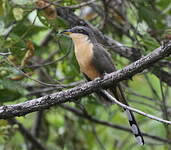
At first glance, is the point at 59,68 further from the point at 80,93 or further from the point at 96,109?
the point at 80,93

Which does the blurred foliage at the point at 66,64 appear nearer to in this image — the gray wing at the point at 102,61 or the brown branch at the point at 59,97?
the gray wing at the point at 102,61

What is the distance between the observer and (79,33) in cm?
466

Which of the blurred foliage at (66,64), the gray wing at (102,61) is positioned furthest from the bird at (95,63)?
the blurred foliage at (66,64)

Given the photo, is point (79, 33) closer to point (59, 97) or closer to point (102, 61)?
point (102, 61)

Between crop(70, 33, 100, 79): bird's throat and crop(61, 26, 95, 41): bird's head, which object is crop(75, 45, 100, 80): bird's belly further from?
crop(61, 26, 95, 41): bird's head

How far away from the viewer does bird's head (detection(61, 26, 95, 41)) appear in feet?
15.1

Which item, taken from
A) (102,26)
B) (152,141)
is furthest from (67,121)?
(102,26)

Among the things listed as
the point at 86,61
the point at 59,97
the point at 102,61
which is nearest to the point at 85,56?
the point at 86,61

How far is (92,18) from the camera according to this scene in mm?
5848

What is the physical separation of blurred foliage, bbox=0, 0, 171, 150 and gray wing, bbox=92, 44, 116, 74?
246 millimetres

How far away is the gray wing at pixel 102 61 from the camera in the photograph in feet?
14.1

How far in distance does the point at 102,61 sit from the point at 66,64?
4.95 feet

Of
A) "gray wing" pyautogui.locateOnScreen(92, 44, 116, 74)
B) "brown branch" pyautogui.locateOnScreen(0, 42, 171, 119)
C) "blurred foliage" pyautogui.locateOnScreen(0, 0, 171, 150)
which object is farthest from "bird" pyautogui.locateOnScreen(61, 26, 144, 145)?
"brown branch" pyautogui.locateOnScreen(0, 42, 171, 119)

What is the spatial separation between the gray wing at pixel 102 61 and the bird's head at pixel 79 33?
0.23m
